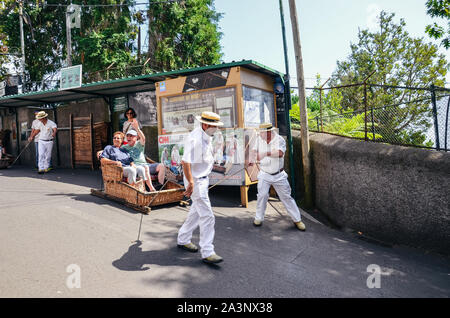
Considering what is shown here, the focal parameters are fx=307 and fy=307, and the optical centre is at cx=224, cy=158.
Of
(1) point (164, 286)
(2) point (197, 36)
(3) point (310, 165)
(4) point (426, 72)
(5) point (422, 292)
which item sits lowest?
(5) point (422, 292)

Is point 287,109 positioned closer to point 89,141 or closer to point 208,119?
point 208,119

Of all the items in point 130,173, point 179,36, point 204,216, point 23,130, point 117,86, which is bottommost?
point 204,216

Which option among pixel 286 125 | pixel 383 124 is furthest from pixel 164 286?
pixel 383 124

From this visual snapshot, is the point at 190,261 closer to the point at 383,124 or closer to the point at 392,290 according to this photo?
the point at 392,290

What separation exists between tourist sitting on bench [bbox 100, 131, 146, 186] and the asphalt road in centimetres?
70

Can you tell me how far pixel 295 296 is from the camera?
3320 millimetres

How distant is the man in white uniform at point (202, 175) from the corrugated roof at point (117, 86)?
3076 mm

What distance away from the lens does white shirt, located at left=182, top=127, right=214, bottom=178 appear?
13.1ft

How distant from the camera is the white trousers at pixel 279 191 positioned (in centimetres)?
548

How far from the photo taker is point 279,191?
557 centimetres

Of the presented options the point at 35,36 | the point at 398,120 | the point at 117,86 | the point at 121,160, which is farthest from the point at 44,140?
the point at 35,36

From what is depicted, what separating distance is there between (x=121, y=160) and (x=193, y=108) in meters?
2.20

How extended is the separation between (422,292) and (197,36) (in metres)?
20.0

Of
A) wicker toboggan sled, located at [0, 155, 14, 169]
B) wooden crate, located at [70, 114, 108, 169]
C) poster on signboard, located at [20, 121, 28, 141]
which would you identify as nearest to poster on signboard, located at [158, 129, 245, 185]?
wooden crate, located at [70, 114, 108, 169]
